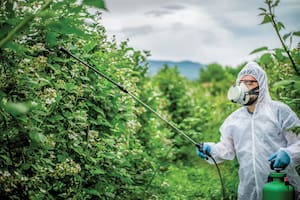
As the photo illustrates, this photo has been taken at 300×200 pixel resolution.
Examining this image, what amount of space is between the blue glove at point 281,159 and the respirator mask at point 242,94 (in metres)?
0.56

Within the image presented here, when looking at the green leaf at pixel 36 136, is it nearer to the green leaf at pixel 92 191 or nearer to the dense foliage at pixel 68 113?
the dense foliage at pixel 68 113

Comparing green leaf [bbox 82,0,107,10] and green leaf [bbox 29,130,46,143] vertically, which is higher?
green leaf [bbox 82,0,107,10]

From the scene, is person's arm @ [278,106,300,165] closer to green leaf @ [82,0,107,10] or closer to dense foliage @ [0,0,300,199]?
dense foliage @ [0,0,300,199]

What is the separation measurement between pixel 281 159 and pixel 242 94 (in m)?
0.65

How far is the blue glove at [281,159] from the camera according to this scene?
376cm

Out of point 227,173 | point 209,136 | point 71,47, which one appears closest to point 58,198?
point 71,47

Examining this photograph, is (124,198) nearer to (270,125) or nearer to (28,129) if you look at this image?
(270,125)

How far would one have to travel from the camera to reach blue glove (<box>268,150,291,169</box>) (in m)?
3.76

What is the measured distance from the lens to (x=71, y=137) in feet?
11.8

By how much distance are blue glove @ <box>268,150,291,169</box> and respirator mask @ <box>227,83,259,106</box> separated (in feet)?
1.82

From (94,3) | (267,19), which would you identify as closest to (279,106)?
(267,19)

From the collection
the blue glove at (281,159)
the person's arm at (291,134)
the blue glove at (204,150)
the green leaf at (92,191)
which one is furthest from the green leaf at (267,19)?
the green leaf at (92,191)

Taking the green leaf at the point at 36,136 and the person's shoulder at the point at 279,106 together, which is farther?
the person's shoulder at the point at 279,106

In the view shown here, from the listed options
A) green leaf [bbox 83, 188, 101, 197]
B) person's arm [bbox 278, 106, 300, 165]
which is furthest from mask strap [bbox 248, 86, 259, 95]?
green leaf [bbox 83, 188, 101, 197]
